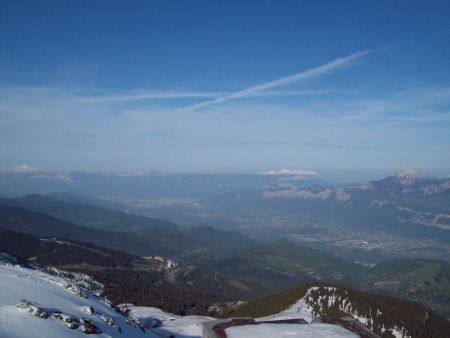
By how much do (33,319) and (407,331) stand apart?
78798mm

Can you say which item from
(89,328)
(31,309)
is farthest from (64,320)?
(31,309)

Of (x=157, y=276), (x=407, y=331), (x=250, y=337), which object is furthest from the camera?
(x=157, y=276)

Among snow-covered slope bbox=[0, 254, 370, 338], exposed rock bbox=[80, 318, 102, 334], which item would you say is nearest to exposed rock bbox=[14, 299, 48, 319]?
snow-covered slope bbox=[0, 254, 370, 338]

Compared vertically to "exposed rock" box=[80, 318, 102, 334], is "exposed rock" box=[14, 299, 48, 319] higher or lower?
higher

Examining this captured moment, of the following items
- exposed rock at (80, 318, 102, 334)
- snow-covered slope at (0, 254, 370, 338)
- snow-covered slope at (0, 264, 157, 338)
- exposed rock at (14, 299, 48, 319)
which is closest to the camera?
snow-covered slope at (0, 264, 157, 338)

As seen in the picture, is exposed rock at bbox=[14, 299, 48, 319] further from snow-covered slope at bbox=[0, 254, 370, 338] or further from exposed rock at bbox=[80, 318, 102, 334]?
exposed rock at bbox=[80, 318, 102, 334]

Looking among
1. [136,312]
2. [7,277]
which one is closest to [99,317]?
[7,277]

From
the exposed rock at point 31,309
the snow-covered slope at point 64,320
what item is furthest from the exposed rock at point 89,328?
the exposed rock at point 31,309

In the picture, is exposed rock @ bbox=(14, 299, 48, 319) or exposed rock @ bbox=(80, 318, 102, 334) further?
exposed rock @ bbox=(80, 318, 102, 334)

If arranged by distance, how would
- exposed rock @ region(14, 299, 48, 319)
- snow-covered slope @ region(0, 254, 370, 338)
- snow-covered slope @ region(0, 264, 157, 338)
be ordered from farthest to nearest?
exposed rock @ region(14, 299, 48, 319), snow-covered slope @ region(0, 254, 370, 338), snow-covered slope @ region(0, 264, 157, 338)

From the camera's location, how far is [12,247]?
198 meters

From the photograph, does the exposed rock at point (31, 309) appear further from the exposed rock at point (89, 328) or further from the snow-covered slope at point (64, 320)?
the exposed rock at point (89, 328)

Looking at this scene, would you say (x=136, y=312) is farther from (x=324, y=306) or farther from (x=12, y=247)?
(x=12, y=247)

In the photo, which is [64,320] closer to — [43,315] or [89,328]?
[43,315]
